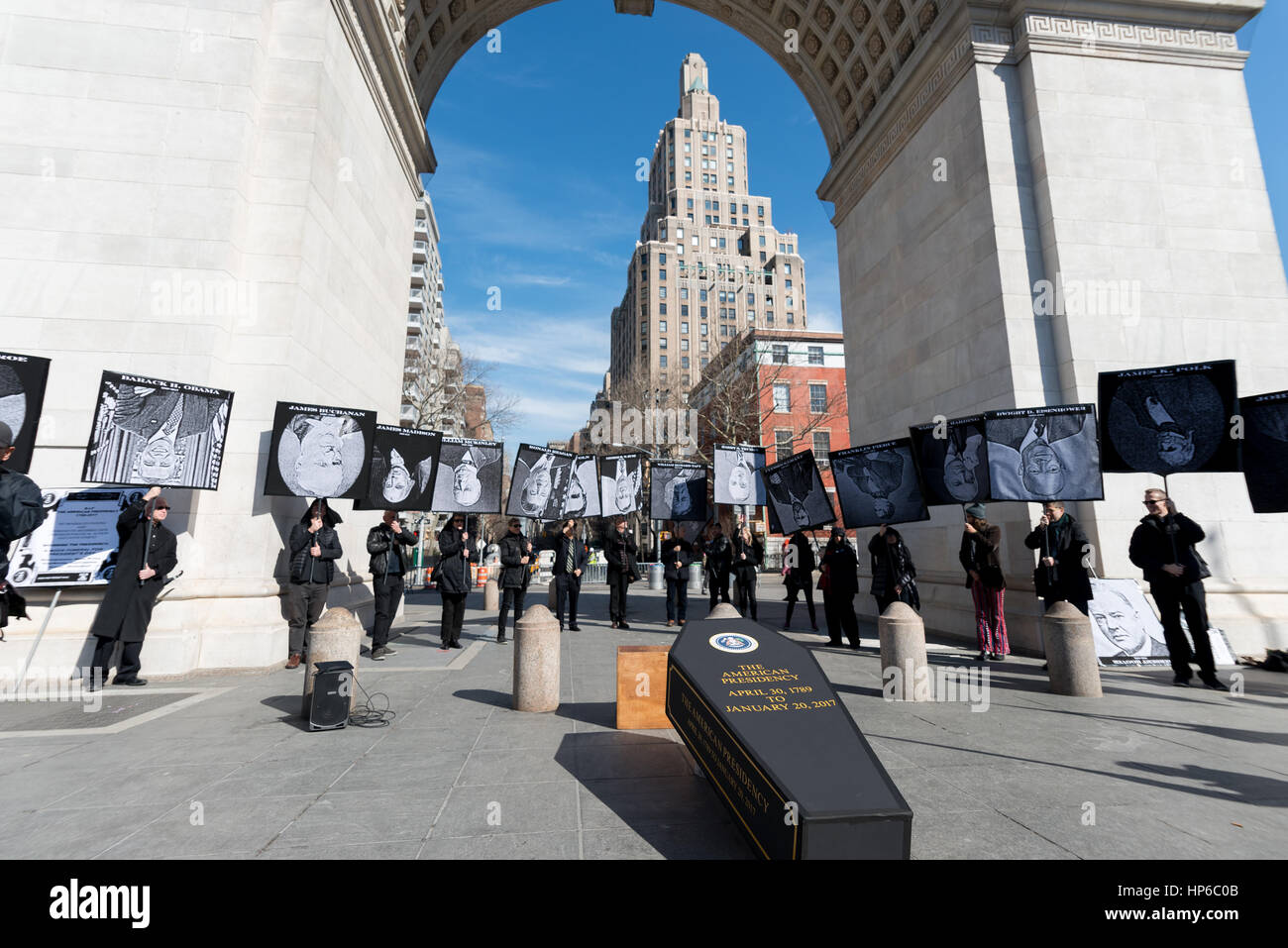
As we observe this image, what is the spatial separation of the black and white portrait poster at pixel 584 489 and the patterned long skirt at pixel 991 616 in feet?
26.0

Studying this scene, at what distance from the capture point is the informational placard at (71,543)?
330 inches

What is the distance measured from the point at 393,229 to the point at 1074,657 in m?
17.1

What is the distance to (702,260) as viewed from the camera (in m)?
111

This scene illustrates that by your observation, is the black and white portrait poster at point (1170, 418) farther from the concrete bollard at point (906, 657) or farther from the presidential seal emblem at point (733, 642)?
the presidential seal emblem at point (733, 642)

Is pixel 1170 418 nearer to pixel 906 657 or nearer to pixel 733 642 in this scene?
pixel 906 657

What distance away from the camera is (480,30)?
18.3 meters

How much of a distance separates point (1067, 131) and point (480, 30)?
54.7ft

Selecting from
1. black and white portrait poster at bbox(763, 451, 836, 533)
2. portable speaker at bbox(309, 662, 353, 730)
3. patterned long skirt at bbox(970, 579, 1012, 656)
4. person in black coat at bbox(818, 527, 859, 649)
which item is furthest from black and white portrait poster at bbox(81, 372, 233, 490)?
patterned long skirt at bbox(970, 579, 1012, 656)

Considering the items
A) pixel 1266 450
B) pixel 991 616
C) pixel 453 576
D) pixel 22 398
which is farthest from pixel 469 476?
pixel 1266 450

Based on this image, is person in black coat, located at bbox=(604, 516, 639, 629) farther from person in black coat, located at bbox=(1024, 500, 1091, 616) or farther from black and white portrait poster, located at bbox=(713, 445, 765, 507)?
person in black coat, located at bbox=(1024, 500, 1091, 616)

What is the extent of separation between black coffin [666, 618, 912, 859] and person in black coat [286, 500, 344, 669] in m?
7.24

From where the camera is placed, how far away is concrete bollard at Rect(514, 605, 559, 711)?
23.1 feet
